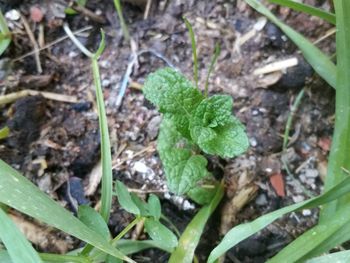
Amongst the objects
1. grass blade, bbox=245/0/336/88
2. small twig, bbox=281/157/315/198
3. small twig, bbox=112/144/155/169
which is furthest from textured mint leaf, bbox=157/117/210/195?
grass blade, bbox=245/0/336/88

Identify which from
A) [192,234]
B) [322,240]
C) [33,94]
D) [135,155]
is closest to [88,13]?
[33,94]

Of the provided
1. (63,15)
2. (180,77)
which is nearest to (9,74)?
(63,15)

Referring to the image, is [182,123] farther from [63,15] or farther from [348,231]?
[63,15]

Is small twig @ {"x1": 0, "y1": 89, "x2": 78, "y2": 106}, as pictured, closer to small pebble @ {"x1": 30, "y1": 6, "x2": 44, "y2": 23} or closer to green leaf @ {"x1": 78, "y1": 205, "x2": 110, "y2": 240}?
small pebble @ {"x1": 30, "y1": 6, "x2": 44, "y2": 23}

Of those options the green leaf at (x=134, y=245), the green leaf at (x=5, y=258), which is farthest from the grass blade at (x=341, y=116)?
the green leaf at (x=5, y=258)

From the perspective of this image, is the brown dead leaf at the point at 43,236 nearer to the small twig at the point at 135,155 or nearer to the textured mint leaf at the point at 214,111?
the small twig at the point at 135,155

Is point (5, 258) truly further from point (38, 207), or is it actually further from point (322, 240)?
point (322, 240)
